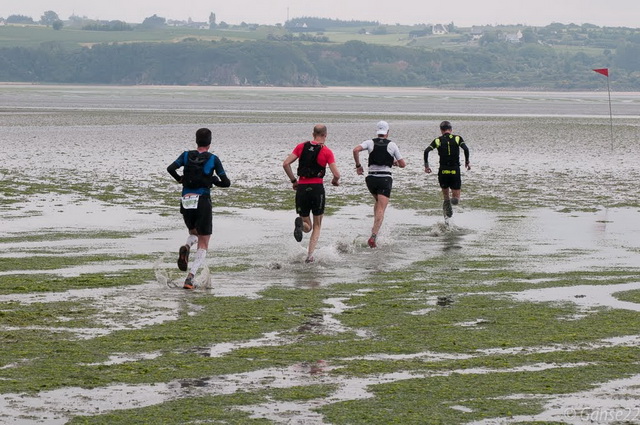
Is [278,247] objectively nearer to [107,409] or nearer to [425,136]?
[107,409]

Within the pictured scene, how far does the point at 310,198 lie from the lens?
Result: 15.9 metres

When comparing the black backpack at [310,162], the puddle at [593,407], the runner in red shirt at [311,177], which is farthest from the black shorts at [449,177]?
the puddle at [593,407]

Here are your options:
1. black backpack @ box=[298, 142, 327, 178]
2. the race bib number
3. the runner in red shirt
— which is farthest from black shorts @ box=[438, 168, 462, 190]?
the race bib number

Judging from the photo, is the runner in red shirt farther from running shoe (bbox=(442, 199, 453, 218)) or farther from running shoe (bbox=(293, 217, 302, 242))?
running shoe (bbox=(442, 199, 453, 218))

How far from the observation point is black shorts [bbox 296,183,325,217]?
1580 cm

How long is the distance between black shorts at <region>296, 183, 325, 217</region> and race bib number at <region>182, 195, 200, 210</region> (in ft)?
8.85

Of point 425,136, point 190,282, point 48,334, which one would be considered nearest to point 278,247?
point 190,282

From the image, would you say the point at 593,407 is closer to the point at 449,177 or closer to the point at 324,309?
the point at 324,309

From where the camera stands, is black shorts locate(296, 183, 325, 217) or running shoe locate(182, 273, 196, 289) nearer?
running shoe locate(182, 273, 196, 289)

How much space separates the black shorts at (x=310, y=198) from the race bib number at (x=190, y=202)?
270 centimetres

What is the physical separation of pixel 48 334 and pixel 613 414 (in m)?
4.87

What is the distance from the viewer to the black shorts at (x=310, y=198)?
15797 mm

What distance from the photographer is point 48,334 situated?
1035cm

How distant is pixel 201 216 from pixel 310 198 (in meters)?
2.72
